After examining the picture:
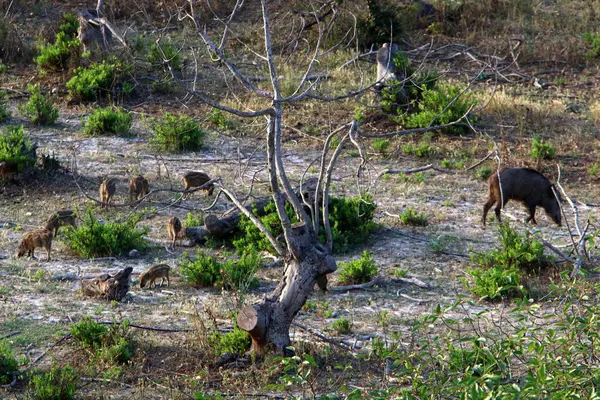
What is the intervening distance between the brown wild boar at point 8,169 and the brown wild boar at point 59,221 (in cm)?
192

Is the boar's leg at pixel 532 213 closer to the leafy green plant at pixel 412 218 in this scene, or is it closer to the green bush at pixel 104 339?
the leafy green plant at pixel 412 218

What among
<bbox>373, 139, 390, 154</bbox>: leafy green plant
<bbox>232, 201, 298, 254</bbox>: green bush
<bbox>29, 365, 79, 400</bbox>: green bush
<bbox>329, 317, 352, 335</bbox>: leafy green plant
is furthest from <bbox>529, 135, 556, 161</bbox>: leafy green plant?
<bbox>29, 365, 79, 400</bbox>: green bush

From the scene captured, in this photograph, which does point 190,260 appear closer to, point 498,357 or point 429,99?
point 498,357

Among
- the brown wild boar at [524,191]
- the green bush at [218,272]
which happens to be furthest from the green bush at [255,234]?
the brown wild boar at [524,191]

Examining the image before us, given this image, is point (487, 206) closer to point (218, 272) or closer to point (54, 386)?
point (218, 272)

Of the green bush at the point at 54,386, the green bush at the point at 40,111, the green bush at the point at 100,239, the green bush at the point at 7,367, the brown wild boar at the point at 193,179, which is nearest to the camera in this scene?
the green bush at the point at 54,386

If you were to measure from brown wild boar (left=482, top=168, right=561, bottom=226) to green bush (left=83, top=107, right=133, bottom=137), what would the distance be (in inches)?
225

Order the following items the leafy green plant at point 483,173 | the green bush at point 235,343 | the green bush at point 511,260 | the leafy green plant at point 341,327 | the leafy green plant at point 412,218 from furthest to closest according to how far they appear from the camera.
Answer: the leafy green plant at point 483,173 → the leafy green plant at point 412,218 → the green bush at point 511,260 → the leafy green plant at point 341,327 → the green bush at point 235,343

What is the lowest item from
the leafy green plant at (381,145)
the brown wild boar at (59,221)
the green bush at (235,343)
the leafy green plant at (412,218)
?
the leafy green plant at (381,145)

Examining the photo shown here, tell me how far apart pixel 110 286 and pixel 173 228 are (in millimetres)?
1651

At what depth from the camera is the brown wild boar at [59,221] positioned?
31.6 ft

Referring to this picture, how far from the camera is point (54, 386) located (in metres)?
5.97

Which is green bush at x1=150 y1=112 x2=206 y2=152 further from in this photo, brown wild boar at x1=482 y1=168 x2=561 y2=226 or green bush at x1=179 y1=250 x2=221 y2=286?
green bush at x1=179 y1=250 x2=221 y2=286

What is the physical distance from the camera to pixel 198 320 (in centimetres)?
702
